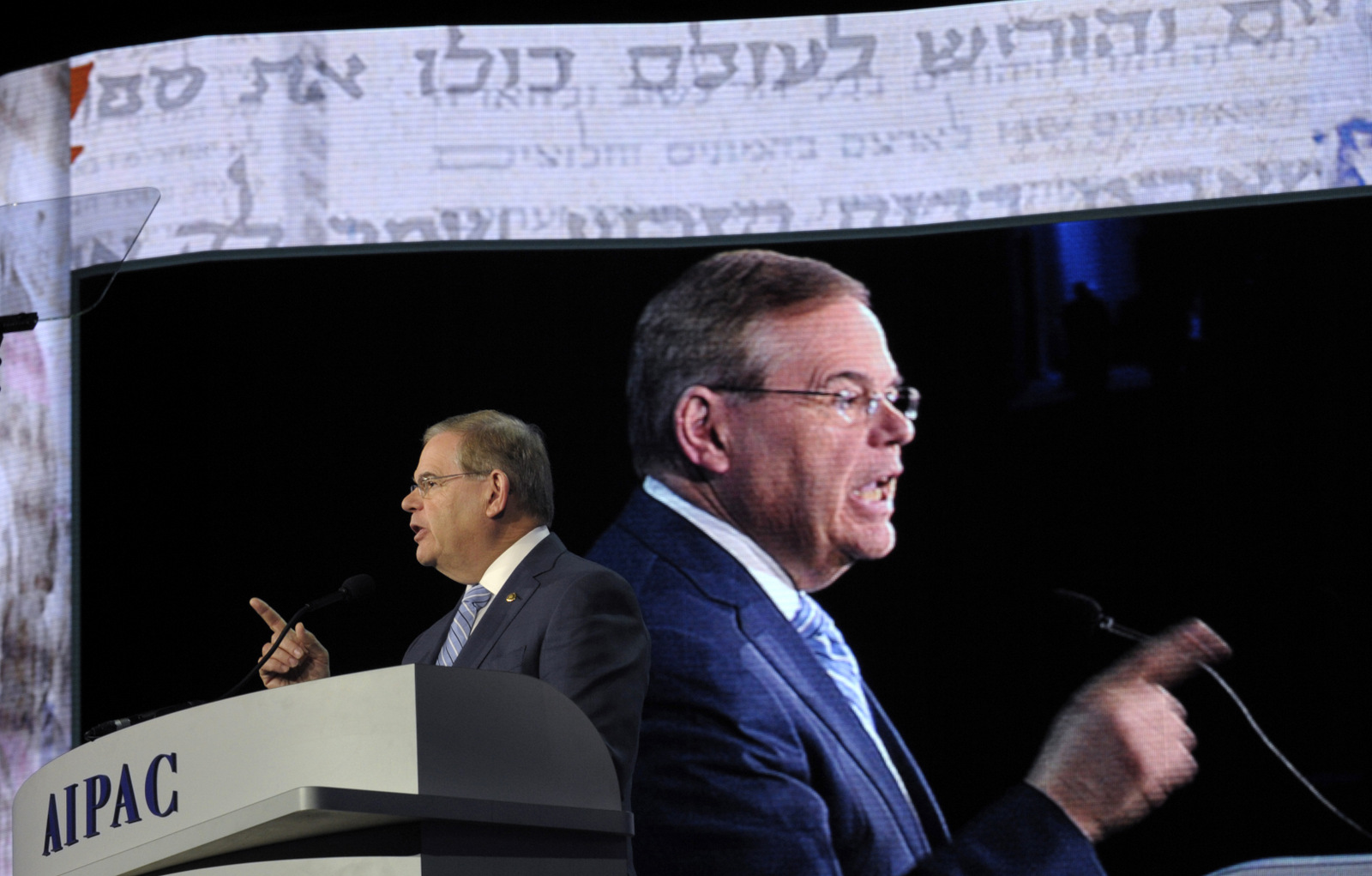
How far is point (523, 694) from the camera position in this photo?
5.99ft

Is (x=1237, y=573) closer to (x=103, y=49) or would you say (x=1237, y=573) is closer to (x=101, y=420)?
(x=101, y=420)

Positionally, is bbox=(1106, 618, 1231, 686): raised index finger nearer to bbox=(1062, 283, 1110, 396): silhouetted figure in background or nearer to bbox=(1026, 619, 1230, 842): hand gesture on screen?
bbox=(1026, 619, 1230, 842): hand gesture on screen

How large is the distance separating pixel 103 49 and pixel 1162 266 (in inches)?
107

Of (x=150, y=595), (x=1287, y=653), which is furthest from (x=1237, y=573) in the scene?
(x=150, y=595)

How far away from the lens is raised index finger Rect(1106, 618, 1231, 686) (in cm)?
350

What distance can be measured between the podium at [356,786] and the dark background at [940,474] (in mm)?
1795

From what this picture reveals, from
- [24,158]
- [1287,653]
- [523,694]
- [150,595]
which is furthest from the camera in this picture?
[24,158]

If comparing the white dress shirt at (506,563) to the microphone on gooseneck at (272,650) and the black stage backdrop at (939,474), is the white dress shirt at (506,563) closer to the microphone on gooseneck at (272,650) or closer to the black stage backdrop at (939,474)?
the microphone on gooseneck at (272,650)

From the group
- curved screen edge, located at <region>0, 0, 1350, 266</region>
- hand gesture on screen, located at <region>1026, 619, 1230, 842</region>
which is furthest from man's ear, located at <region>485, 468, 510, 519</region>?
hand gesture on screen, located at <region>1026, 619, 1230, 842</region>

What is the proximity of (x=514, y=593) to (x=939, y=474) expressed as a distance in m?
1.60

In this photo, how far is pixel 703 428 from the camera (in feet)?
12.2

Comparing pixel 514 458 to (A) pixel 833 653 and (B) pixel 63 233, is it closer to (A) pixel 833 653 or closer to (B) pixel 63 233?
(B) pixel 63 233

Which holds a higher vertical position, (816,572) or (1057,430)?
(1057,430)

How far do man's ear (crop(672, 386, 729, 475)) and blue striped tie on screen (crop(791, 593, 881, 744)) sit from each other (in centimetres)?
38
